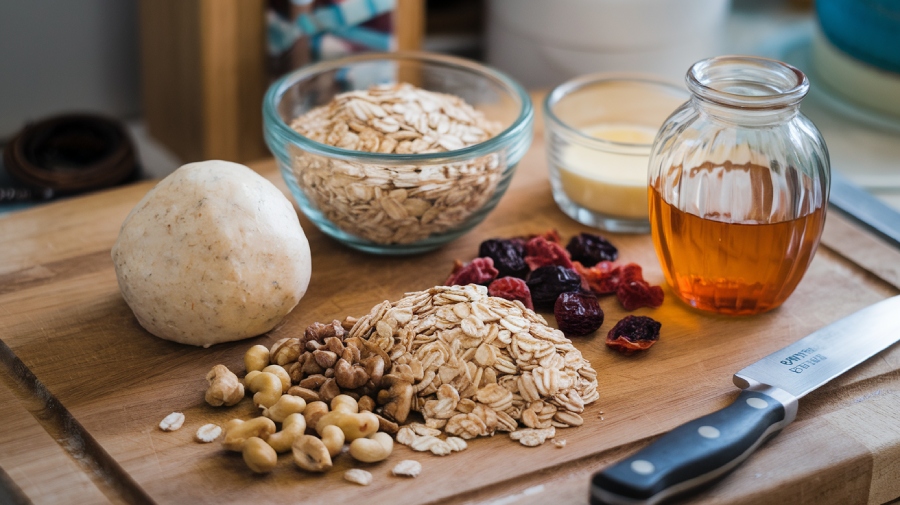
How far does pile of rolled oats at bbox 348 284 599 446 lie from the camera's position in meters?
0.99

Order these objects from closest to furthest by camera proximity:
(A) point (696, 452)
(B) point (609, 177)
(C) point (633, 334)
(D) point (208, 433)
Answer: (A) point (696, 452) < (D) point (208, 433) < (C) point (633, 334) < (B) point (609, 177)

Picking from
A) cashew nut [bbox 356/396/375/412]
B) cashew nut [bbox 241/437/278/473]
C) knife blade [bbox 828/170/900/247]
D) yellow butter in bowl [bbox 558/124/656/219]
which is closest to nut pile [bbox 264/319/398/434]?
cashew nut [bbox 356/396/375/412]

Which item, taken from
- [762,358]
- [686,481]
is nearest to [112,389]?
[686,481]

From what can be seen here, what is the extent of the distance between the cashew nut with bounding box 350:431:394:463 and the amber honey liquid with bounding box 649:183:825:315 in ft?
1.54

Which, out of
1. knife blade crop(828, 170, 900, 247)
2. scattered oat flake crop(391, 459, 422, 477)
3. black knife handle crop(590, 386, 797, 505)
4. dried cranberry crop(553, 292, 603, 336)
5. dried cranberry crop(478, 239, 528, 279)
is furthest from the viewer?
knife blade crop(828, 170, 900, 247)

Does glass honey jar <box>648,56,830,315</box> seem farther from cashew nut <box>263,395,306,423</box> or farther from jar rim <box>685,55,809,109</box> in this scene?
cashew nut <box>263,395,306,423</box>

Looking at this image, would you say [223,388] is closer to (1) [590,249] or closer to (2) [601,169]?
(1) [590,249]

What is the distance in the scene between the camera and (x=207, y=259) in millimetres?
1057

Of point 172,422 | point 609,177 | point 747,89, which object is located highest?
point 747,89

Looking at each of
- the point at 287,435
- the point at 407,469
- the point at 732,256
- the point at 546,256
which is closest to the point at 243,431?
the point at 287,435

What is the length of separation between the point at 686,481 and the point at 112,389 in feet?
2.05

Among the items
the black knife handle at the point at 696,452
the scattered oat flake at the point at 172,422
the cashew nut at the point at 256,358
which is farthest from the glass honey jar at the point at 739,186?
the scattered oat flake at the point at 172,422

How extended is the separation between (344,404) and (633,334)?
0.37 metres

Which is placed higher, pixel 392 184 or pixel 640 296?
pixel 392 184
